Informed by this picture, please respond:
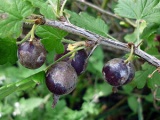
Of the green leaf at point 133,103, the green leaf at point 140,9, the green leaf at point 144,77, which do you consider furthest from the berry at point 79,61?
the green leaf at point 133,103

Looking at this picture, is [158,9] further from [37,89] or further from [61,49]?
[37,89]

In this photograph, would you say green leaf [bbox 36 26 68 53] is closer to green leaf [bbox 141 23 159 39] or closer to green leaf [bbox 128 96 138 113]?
green leaf [bbox 141 23 159 39]

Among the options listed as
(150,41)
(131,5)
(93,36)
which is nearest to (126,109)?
(150,41)

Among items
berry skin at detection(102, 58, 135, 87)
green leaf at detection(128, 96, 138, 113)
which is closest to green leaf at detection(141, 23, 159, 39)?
berry skin at detection(102, 58, 135, 87)

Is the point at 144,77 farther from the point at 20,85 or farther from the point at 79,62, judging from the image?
the point at 20,85

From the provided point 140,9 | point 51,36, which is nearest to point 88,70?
point 140,9

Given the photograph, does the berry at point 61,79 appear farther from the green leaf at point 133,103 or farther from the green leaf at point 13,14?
the green leaf at point 133,103

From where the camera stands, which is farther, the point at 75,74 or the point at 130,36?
the point at 130,36
